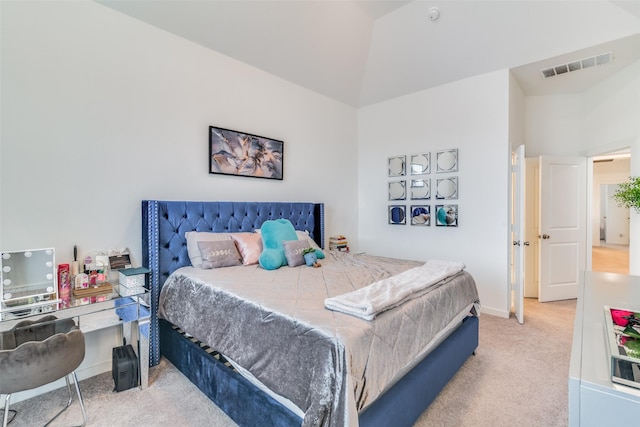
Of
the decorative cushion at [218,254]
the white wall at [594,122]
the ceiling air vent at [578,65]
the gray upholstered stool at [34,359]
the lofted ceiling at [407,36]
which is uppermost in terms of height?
the lofted ceiling at [407,36]

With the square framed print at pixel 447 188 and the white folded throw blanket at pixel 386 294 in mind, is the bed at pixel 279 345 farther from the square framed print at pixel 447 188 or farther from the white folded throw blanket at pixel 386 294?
the square framed print at pixel 447 188

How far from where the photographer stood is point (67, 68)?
2406 millimetres

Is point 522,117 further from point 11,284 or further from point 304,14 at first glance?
point 11,284

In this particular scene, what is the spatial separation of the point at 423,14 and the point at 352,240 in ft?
→ 11.0

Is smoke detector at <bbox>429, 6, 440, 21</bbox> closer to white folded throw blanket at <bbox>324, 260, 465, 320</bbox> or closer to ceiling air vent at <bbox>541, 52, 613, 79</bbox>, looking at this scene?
ceiling air vent at <bbox>541, 52, 613, 79</bbox>

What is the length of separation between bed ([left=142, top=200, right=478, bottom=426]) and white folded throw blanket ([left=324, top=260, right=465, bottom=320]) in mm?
46

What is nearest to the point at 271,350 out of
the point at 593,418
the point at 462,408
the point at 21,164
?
the point at 593,418

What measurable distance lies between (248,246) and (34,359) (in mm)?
1689

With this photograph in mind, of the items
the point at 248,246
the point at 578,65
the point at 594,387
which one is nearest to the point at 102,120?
the point at 248,246

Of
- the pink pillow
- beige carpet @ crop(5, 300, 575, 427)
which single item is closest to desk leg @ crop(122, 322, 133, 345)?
beige carpet @ crop(5, 300, 575, 427)

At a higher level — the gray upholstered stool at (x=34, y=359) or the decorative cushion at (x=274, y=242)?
the decorative cushion at (x=274, y=242)

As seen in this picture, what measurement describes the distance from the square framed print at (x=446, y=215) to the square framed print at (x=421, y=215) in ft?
0.45

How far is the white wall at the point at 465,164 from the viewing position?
3773 mm

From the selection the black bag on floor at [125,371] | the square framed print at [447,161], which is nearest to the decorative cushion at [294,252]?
the black bag on floor at [125,371]
